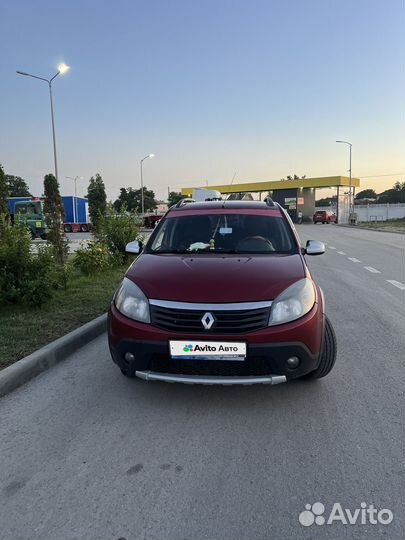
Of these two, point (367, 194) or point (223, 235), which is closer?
point (223, 235)

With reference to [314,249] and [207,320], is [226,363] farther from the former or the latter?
[314,249]

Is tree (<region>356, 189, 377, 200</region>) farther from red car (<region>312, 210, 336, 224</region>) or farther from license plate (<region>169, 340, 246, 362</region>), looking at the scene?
license plate (<region>169, 340, 246, 362</region>)

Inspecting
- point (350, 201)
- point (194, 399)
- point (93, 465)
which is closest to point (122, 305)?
point (194, 399)

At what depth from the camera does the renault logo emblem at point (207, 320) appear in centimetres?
320

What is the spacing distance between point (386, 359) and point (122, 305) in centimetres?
288

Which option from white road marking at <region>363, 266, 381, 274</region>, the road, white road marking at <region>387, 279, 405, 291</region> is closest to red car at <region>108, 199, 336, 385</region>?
the road

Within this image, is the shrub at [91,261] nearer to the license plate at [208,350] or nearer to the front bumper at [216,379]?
the front bumper at [216,379]

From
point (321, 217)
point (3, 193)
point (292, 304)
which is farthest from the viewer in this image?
point (321, 217)

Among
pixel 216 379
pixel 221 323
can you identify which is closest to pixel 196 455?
pixel 216 379

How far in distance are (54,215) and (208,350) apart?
26.7 ft

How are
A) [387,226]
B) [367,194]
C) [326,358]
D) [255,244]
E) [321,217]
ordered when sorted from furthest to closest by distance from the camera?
[367,194] < [321,217] < [387,226] < [255,244] < [326,358]

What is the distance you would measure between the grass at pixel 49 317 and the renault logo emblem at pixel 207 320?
2149 mm

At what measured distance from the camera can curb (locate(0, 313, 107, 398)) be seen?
391 cm

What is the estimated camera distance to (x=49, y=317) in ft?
19.3
